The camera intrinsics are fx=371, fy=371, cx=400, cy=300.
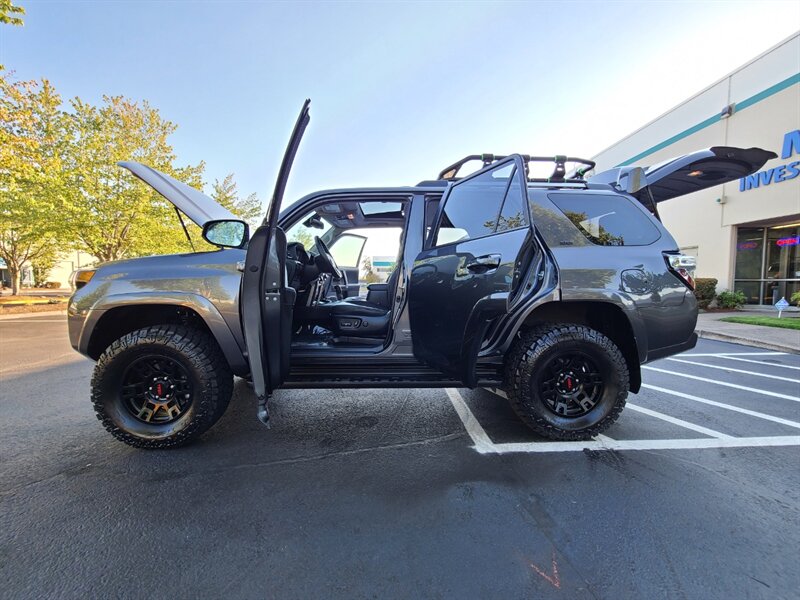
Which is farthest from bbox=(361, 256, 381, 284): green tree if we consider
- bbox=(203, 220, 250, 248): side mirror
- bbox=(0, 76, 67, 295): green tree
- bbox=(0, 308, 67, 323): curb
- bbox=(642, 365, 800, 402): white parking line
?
bbox=(0, 308, 67, 323): curb

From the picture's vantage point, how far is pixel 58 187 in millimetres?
12195

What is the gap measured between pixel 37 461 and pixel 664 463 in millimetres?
4326

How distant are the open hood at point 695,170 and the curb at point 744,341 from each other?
404 cm

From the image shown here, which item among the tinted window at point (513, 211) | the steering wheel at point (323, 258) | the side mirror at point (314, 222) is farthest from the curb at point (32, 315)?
the tinted window at point (513, 211)

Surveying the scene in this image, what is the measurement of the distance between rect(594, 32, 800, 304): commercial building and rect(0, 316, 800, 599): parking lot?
13.2 m

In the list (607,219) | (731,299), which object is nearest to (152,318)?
(607,219)

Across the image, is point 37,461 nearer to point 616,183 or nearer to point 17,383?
point 17,383

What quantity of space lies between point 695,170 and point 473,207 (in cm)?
196

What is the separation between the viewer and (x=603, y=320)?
9.89 feet

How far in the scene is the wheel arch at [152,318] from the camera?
2574 millimetres

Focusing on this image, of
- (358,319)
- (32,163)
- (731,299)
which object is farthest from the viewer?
(731,299)

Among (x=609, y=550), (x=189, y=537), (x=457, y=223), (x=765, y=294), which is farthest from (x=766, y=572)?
(x=765, y=294)

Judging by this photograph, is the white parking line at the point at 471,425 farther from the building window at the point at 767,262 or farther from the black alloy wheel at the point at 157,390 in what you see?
the building window at the point at 767,262

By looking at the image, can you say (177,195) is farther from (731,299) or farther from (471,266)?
(731,299)
